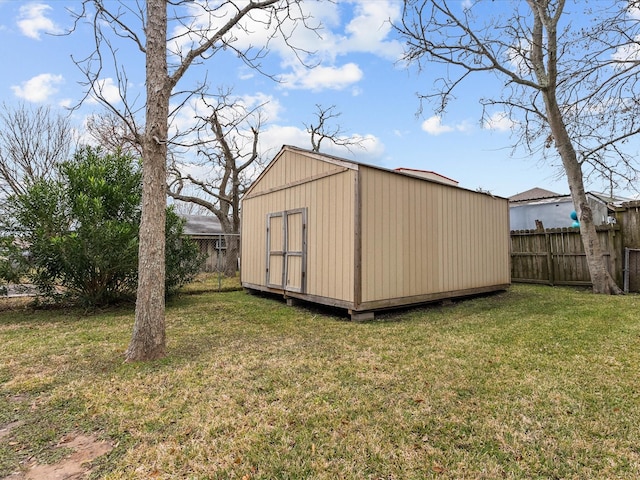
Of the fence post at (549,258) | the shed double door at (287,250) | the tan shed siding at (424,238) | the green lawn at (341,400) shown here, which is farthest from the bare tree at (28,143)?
the fence post at (549,258)

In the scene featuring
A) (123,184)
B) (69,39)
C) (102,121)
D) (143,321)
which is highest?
(102,121)

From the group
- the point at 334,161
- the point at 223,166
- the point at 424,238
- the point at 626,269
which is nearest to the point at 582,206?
the point at 626,269

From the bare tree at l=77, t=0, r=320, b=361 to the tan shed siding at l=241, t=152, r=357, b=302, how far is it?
8.23ft

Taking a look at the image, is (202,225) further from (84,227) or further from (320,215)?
(320,215)

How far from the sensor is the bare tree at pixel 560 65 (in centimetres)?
696

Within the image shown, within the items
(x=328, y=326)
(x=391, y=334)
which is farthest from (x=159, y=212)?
(x=391, y=334)

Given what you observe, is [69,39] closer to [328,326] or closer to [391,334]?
[328,326]

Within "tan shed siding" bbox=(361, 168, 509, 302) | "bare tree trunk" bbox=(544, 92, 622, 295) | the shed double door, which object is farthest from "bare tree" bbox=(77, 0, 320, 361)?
"bare tree trunk" bbox=(544, 92, 622, 295)

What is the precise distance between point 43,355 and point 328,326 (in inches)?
130

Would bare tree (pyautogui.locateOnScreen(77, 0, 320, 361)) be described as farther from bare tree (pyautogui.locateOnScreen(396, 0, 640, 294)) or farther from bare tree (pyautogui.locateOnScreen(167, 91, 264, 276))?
bare tree (pyautogui.locateOnScreen(167, 91, 264, 276))

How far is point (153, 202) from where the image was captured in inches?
134

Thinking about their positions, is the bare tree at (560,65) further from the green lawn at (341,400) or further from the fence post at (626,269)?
the green lawn at (341,400)

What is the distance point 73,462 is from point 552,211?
12671 mm

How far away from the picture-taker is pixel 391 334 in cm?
436
